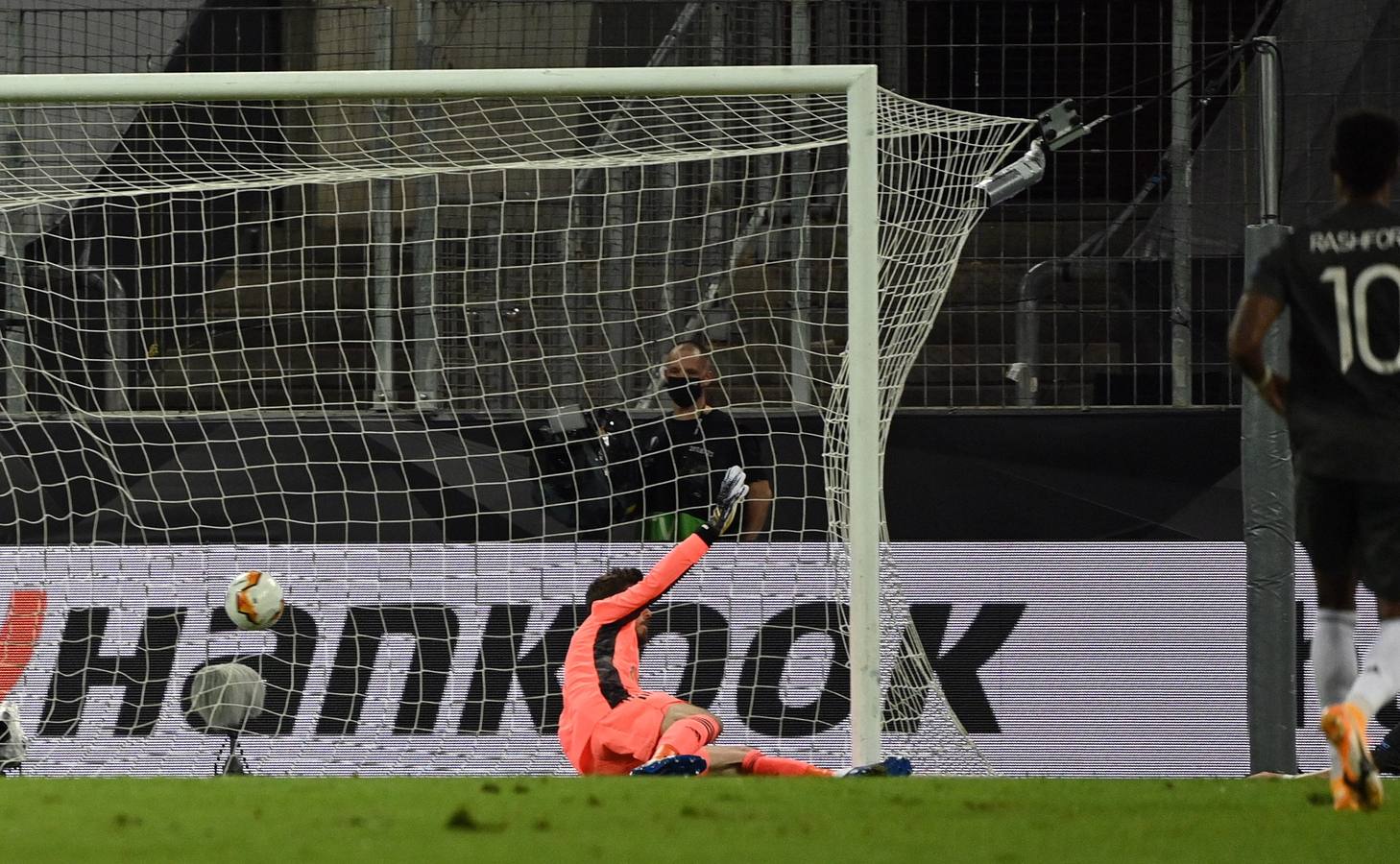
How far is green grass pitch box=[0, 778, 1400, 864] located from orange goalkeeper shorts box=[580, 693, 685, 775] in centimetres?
169

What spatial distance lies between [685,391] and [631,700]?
1590mm

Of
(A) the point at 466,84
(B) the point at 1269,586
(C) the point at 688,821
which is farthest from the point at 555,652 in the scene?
(C) the point at 688,821

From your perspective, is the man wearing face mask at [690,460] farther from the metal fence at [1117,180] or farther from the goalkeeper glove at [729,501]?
the goalkeeper glove at [729,501]

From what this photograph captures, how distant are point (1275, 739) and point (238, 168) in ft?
16.6

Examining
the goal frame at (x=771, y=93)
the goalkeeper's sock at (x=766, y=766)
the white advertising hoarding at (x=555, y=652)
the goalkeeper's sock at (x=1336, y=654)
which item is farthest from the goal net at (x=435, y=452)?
the goalkeeper's sock at (x=1336, y=654)

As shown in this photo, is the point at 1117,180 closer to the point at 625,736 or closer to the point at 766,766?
the point at 766,766

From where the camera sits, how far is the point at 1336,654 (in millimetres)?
3713

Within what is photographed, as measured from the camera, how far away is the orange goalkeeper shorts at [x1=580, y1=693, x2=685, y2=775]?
19.3 feet

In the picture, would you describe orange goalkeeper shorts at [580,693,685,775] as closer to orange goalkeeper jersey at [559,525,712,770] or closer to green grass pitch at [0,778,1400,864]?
orange goalkeeper jersey at [559,525,712,770]

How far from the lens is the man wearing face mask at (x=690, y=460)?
7.05m

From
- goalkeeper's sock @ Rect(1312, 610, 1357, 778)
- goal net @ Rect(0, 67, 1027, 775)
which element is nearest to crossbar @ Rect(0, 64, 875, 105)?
goal net @ Rect(0, 67, 1027, 775)

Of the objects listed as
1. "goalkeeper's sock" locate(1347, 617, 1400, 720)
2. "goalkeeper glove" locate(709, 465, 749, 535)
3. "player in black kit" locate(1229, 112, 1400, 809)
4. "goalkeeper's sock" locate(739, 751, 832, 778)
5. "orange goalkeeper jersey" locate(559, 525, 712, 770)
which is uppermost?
"player in black kit" locate(1229, 112, 1400, 809)

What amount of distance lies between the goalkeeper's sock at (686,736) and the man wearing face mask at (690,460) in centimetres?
134

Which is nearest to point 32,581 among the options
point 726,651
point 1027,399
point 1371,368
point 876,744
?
point 726,651
